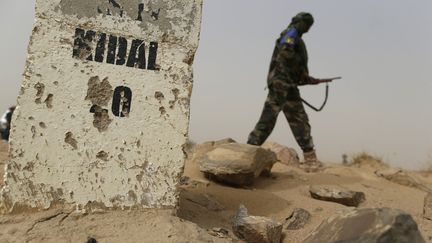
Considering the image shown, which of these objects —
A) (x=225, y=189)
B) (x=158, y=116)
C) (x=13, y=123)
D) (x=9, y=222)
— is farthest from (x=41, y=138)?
(x=225, y=189)

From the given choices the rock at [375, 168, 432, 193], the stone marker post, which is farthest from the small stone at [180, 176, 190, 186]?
the rock at [375, 168, 432, 193]

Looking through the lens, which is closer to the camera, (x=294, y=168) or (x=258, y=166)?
(x=258, y=166)

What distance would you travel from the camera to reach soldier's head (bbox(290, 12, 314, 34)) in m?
5.10

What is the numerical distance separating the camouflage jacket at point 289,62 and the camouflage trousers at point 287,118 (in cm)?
12

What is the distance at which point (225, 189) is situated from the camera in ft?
12.3

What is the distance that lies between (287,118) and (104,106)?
10.0ft

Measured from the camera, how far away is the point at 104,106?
233 cm

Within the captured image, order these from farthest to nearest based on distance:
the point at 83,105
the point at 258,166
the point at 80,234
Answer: the point at 258,166 < the point at 83,105 < the point at 80,234

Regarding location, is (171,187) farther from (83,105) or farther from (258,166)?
(258,166)

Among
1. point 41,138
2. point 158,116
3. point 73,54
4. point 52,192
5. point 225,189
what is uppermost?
point 73,54

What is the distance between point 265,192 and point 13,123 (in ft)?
6.97

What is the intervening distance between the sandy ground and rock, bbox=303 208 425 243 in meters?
0.67

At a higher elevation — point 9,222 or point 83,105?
point 83,105

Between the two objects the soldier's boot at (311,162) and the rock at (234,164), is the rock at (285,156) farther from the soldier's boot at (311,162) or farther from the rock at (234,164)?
the rock at (234,164)
